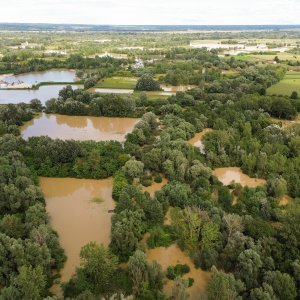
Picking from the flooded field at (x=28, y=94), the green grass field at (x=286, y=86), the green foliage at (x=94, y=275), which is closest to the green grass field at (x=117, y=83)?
the flooded field at (x=28, y=94)

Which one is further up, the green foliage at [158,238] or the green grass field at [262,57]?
the green grass field at [262,57]

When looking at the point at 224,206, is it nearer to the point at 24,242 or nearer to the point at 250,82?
the point at 24,242

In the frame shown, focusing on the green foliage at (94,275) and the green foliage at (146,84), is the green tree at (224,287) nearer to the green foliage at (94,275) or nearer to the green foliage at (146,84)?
the green foliage at (94,275)

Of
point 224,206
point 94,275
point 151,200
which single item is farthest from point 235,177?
point 94,275

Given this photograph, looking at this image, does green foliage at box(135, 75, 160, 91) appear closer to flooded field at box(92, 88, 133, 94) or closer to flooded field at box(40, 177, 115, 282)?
flooded field at box(92, 88, 133, 94)

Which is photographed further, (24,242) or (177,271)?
(177,271)

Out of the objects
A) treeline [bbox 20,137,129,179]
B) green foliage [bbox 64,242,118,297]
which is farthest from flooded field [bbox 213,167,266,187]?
green foliage [bbox 64,242,118,297]

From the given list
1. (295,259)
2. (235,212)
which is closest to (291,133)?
(235,212)
